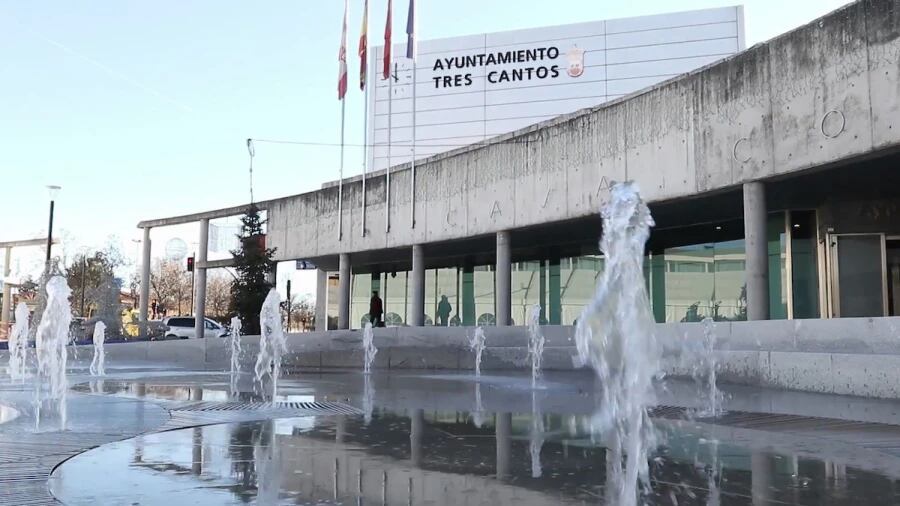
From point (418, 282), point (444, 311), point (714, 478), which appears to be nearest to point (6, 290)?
point (444, 311)

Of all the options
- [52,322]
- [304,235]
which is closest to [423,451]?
[52,322]

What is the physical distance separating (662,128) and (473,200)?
7096 millimetres

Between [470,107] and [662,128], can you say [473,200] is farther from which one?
[470,107]

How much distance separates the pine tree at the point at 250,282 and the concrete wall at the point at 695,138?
4.93m

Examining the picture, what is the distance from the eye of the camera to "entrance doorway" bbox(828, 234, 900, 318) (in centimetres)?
1670

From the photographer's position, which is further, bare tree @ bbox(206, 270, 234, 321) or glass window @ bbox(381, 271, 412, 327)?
bare tree @ bbox(206, 270, 234, 321)

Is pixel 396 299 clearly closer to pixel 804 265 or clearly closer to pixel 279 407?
pixel 804 265

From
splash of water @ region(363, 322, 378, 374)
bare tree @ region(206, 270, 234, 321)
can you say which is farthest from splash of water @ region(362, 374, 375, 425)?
bare tree @ region(206, 270, 234, 321)

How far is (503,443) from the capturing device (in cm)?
589

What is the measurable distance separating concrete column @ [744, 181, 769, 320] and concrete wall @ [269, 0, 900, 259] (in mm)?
360

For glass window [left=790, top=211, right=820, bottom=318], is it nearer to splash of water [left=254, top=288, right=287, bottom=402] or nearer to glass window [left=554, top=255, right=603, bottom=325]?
glass window [left=554, top=255, right=603, bottom=325]

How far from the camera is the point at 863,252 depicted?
1700cm

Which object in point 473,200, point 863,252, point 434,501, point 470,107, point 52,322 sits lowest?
point 434,501

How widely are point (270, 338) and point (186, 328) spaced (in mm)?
23131
